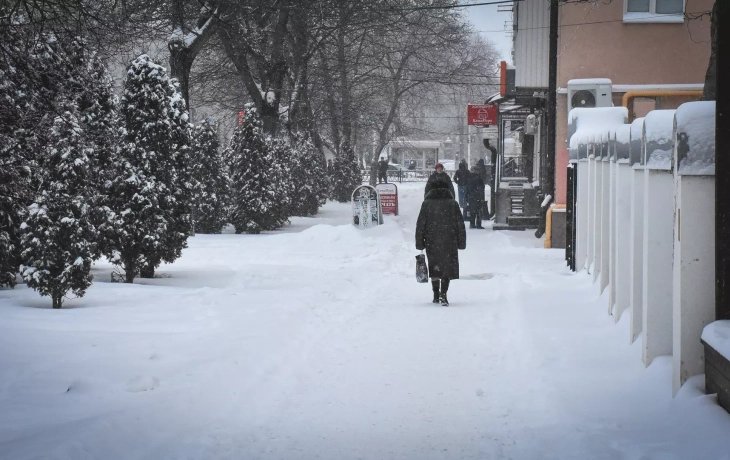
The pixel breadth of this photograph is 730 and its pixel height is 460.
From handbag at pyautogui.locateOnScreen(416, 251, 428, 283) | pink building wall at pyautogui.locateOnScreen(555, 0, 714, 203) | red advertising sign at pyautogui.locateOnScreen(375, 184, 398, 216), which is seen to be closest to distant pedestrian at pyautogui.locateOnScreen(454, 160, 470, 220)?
Result: red advertising sign at pyautogui.locateOnScreen(375, 184, 398, 216)

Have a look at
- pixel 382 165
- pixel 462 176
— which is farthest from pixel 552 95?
pixel 382 165

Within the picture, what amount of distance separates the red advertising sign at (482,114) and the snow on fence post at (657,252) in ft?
74.2

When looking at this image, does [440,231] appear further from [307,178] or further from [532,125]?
[307,178]

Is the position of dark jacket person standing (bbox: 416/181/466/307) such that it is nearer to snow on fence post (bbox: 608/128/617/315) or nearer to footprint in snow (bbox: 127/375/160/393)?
snow on fence post (bbox: 608/128/617/315)

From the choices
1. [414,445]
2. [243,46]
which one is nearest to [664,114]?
[414,445]

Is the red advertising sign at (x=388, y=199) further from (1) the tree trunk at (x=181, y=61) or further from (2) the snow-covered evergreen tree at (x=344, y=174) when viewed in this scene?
(1) the tree trunk at (x=181, y=61)

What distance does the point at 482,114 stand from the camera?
30.2m

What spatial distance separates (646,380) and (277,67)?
21.3 meters

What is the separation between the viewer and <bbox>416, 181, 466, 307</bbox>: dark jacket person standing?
12422 mm

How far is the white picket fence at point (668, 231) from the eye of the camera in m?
5.84

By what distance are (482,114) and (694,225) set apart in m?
24.6

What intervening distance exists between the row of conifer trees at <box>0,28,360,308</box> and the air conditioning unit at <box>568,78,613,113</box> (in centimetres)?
934

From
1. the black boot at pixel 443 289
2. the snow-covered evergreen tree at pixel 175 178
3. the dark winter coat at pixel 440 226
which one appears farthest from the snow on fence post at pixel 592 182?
the snow-covered evergreen tree at pixel 175 178

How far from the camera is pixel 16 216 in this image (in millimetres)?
13477
